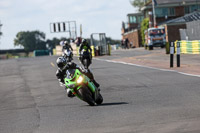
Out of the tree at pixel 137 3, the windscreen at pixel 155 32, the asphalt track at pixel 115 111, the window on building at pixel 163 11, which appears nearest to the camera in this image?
the asphalt track at pixel 115 111

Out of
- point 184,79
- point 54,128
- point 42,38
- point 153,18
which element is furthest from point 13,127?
point 42,38

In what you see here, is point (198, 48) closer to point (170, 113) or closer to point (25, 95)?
point (25, 95)

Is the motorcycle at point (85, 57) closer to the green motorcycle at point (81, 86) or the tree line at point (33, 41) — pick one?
the green motorcycle at point (81, 86)

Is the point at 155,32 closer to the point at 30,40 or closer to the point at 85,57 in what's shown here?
the point at 85,57

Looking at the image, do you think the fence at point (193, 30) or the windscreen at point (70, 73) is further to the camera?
the fence at point (193, 30)

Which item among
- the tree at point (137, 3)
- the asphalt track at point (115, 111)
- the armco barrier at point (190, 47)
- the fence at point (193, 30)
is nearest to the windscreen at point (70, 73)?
the asphalt track at point (115, 111)

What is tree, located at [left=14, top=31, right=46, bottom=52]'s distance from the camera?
632 feet

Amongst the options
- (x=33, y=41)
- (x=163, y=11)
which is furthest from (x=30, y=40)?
(x=163, y=11)

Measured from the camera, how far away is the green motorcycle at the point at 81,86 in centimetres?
1203

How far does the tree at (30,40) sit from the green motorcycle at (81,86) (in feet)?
587

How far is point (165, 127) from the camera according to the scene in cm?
833

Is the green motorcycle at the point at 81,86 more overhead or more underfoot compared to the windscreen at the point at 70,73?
more underfoot

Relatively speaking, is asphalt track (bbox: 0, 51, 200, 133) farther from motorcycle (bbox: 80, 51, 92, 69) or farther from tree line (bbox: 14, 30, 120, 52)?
tree line (bbox: 14, 30, 120, 52)

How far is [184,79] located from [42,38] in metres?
184
